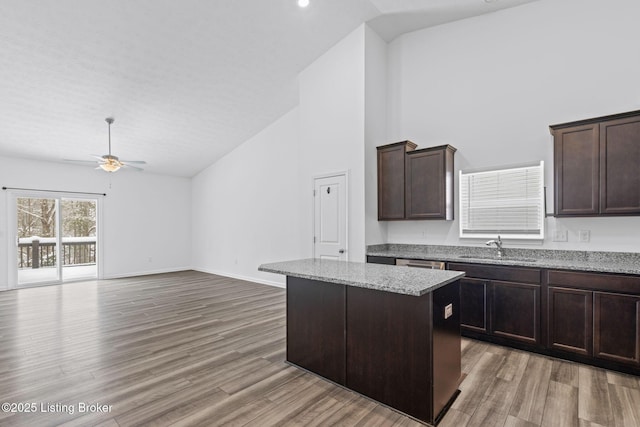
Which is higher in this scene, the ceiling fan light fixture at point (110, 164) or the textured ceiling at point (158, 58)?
the textured ceiling at point (158, 58)

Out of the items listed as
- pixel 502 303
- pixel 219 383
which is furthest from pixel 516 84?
pixel 219 383

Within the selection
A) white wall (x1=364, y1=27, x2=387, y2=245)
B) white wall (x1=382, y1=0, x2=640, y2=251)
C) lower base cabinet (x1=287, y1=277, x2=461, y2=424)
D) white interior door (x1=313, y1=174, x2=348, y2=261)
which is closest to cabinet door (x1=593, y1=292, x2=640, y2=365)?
white wall (x1=382, y1=0, x2=640, y2=251)

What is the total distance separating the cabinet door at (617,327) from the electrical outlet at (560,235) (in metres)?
0.85

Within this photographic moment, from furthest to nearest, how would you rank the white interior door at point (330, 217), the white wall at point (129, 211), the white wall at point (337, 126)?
the white wall at point (129, 211) < the white interior door at point (330, 217) < the white wall at point (337, 126)

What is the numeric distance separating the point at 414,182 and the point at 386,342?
2502mm

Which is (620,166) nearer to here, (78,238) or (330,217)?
(330,217)

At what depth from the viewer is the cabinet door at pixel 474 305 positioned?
3.41 metres

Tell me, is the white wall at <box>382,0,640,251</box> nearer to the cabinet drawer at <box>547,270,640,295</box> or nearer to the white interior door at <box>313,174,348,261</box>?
the cabinet drawer at <box>547,270,640,295</box>

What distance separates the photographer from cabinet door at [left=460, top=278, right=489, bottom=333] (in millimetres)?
3408

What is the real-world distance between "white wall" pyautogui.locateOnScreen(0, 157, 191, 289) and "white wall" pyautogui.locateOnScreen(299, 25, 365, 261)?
16.8ft

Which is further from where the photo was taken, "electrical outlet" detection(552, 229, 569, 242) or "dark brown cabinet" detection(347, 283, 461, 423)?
"electrical outlet" detection(552, 229, 569, 242)

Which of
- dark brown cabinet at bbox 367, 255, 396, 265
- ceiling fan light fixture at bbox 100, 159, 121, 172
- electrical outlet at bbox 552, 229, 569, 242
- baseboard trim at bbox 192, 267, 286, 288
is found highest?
ceiling fan light fixture at bbox 100, 159, 121, 172

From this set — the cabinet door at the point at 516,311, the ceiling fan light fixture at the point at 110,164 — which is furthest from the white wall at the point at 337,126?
the ceiling fan light fixture at the point at 110,164

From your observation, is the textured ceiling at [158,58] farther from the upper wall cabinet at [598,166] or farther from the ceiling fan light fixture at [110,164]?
the upper wall cabinet at [598,166]
